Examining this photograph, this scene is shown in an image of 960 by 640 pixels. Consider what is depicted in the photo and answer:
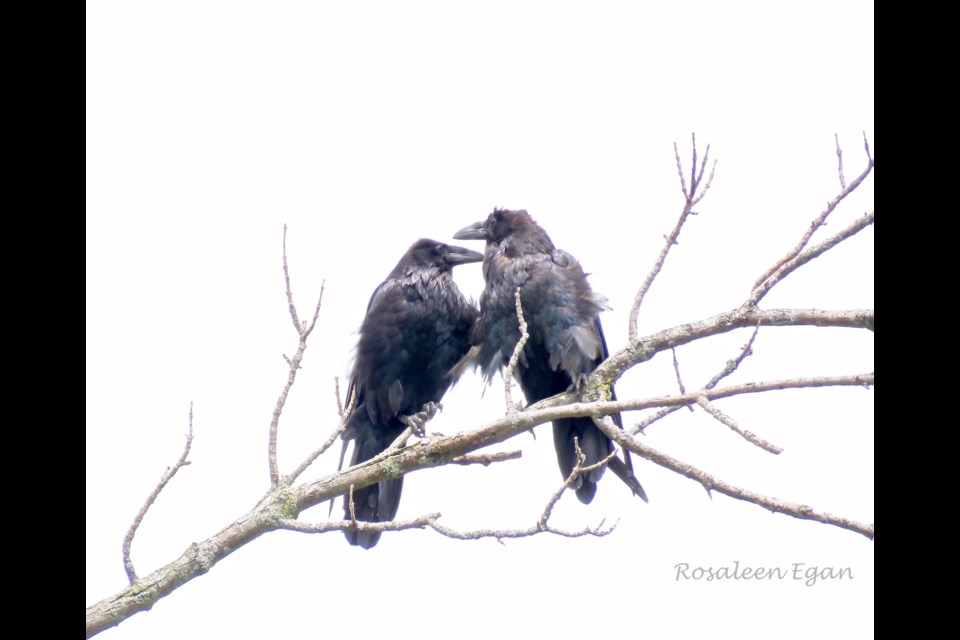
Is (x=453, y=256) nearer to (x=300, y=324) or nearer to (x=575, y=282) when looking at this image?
(x=575, y=282)

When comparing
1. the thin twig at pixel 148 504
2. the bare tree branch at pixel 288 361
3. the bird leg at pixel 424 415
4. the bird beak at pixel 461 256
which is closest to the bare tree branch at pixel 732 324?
the bare tree branch at pixel 288 361

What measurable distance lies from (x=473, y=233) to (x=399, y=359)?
0.87m

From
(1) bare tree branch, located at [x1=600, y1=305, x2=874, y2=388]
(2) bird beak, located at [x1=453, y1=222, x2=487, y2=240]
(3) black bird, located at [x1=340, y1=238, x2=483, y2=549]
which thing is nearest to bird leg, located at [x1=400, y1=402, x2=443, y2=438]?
(3) black bird, located at [x1=340, y1=238, x2=483, y2=549]

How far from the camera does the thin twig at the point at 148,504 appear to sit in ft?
9.52

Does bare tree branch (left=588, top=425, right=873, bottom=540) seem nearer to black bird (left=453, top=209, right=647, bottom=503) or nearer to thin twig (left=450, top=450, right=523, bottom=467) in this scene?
thin twig (left=450, top=450, right=523, bottom=467)

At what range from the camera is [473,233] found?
5.75 meters

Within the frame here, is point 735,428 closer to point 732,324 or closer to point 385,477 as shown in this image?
point 732,324

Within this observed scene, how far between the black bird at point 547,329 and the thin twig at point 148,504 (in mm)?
2092

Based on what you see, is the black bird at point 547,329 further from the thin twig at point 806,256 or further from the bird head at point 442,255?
the thin twig at point 806,256

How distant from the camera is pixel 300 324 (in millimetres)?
3281

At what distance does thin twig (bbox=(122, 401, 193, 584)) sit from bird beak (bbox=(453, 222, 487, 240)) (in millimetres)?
2818
